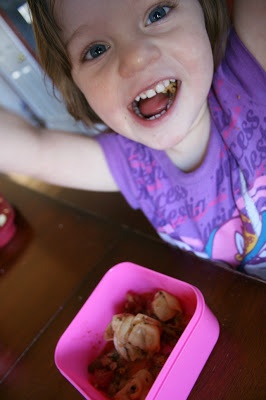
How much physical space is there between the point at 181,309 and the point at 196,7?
41 centimetres

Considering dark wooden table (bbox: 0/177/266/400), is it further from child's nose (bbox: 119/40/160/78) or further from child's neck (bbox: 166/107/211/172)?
child's nose (bbox: 119/40/160/78)

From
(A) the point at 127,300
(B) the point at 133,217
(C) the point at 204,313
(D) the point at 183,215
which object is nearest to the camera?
(C) the point at 204,313

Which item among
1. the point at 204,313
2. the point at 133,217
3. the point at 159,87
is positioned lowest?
the point at 133,217

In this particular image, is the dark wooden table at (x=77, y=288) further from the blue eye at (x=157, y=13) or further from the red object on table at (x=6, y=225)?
the blue eye at (x=157, y=13)

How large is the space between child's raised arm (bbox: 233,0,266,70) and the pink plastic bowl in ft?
1.12

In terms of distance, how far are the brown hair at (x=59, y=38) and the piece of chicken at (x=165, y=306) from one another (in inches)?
14.1

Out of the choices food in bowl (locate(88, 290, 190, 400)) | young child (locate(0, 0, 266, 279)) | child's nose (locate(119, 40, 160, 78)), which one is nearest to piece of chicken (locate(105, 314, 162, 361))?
food in bowl (locate(88, 290, 190, 400))

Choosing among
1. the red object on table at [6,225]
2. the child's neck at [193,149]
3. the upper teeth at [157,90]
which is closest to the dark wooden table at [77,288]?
the red object on table at [6,225]

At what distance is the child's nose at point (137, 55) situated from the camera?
43 cm

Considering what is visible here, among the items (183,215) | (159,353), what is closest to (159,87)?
(183,215)

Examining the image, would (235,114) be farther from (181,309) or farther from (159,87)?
(181,309)

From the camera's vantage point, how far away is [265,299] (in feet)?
1.47

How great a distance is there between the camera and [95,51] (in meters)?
0.47

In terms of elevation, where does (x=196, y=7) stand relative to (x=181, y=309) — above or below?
above
